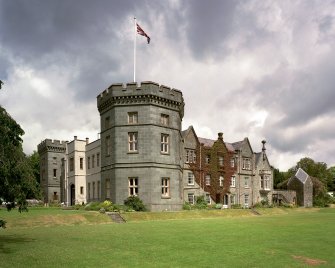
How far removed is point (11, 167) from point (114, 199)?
23.3 m

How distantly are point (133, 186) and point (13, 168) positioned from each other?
2309 cm

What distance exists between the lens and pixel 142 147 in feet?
123

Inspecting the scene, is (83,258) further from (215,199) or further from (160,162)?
(215,199)

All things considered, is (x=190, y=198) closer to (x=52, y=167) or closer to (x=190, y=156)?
(x=190, y=156)

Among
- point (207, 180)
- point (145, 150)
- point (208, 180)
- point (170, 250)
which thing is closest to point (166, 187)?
point (145, 150)

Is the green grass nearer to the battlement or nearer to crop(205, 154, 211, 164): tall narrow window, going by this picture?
the battlement

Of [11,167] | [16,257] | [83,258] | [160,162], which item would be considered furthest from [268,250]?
[160,162]

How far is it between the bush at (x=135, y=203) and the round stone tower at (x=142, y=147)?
2.27ft

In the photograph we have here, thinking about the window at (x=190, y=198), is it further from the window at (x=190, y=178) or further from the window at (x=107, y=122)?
the window at (x=107, y=122)

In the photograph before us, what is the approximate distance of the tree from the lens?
47.3 ft

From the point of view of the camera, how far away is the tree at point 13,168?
14423 mm

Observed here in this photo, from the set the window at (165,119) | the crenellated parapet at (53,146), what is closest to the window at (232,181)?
the window at (165,119)

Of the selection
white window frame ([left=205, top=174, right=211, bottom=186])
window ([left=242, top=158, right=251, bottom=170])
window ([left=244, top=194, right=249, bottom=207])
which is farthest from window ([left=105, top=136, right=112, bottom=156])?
window ([left=244, top=194, right=249, bottom=207])

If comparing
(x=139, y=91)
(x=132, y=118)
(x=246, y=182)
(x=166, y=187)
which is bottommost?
(x=246, y=182)
